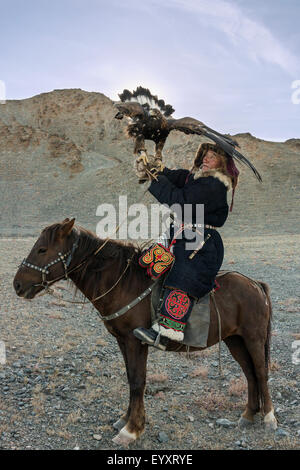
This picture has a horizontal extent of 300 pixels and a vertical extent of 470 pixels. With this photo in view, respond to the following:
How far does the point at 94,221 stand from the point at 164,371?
33.6m

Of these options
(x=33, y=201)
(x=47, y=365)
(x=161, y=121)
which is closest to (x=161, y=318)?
(x=161, y=121)

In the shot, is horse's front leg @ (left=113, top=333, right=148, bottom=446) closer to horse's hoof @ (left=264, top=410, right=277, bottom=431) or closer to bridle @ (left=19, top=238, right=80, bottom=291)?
bridle @ (left=19, top=238, right=80, bottom=291)

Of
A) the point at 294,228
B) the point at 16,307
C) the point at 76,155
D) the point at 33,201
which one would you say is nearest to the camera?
the point at 16,307

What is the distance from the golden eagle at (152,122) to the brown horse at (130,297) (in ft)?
4.02

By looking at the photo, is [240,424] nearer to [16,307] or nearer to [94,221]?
[16,307]

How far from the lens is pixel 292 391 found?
5.52m

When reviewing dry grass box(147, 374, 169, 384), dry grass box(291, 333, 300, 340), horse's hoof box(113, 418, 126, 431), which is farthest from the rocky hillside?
horse's hoof box(113, 418, 126, 431)

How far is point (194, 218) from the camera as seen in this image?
4129 mm

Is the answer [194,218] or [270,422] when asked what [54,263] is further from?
[270,422]

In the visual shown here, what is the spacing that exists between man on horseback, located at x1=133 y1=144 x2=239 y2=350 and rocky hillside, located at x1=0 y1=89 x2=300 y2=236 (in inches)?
1144

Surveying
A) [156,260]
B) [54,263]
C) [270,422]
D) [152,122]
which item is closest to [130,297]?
[156,260]

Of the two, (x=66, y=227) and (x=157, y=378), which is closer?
(x=66, y=227)

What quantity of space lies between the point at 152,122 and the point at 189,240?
1353 mm

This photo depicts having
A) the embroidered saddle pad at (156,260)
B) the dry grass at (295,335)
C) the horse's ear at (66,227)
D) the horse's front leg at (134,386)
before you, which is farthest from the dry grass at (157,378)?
the dry grass at (295,335)
